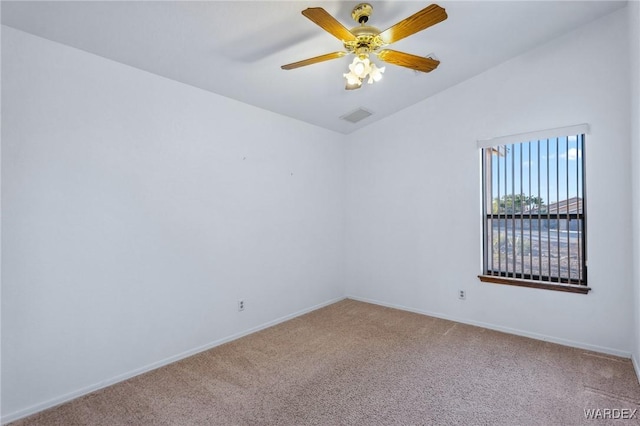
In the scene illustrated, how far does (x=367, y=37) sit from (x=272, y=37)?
80 centimetres

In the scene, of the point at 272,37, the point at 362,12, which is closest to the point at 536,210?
the point at 362,12

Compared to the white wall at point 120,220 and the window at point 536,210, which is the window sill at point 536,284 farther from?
the white wall at point 120,220

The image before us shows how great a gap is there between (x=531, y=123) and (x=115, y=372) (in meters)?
4.48

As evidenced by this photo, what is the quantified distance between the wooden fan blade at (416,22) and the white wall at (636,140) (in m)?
1.64

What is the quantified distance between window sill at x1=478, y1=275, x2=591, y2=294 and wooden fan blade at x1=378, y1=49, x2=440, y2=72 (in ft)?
7.84

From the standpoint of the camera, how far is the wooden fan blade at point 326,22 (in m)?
1.77

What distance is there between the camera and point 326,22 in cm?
191

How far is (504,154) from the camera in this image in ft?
11.6

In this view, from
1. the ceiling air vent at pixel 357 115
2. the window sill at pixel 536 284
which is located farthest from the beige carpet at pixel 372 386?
the ceiling air vent at pixel 357 115

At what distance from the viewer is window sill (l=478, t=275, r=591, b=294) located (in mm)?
2988

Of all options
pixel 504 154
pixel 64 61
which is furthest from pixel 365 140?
pixel 64 61

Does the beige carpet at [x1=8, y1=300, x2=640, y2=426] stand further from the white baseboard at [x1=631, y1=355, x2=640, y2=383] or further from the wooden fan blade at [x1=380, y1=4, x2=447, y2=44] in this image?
the wooden fan blade at [x1=380, y1=4, x2=447, y2=44]

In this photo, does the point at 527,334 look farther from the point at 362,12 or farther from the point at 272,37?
the point at 272,37

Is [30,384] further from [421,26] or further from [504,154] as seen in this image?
[504,154]
